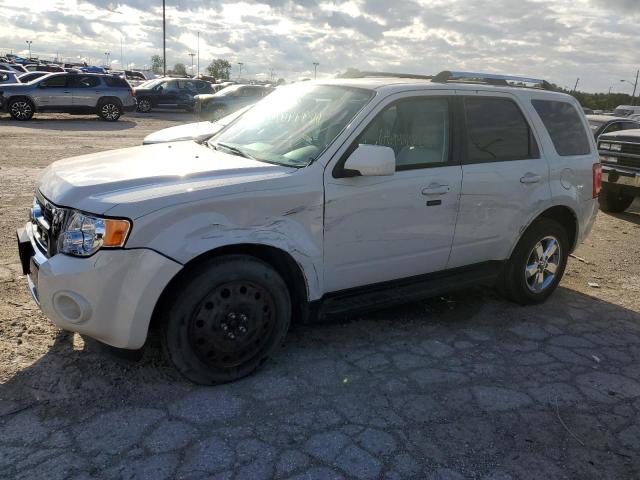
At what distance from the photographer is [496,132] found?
4.30 m

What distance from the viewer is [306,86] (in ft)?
14.0

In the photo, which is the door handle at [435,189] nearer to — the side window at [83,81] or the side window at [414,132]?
the side window at [414,132]

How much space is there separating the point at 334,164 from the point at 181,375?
5.10ft

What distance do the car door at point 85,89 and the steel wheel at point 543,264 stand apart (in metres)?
19.0

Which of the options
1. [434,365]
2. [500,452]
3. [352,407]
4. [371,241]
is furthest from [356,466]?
[371,241]

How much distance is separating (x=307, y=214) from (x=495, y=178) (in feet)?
5.45

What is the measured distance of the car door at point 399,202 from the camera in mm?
3494

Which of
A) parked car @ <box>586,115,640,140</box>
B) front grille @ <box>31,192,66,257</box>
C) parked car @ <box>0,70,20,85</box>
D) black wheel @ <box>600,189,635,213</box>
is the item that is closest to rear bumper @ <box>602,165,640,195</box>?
black wheel @ <box>600,189,635,213</box>

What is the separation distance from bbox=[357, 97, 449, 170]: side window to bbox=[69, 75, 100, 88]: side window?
18814 mm

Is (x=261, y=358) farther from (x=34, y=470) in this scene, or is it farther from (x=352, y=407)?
(x=34, y=470)

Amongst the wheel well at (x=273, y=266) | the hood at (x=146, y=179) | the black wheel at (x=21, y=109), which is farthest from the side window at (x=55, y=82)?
the wheel well at (x=273, y=266)

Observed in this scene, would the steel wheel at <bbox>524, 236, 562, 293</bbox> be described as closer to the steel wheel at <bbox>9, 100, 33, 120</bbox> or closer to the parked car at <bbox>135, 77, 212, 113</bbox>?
the steel wheel at <bbox>9, 100, 33, 120</bbox>

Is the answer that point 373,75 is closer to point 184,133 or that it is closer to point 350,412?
point 350,412

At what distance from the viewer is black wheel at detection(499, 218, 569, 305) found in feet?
15.2
